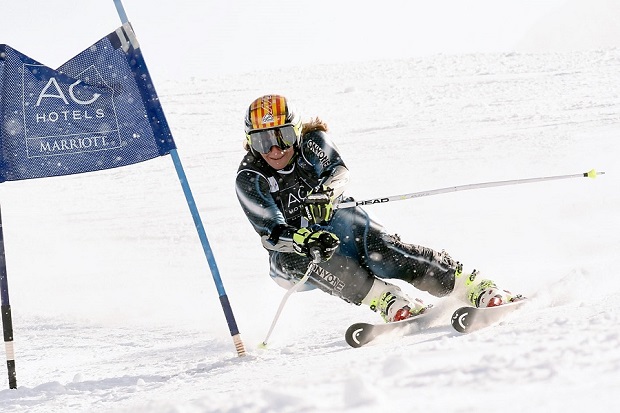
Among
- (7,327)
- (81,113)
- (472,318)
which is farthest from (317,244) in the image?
(7,327)

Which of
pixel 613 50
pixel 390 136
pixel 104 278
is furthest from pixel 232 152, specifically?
pixel 613 50

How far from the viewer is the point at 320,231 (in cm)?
445

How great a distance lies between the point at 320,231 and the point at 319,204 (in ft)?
0.84

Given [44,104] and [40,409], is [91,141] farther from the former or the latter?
[40,409]

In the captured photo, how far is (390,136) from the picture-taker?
15.1 m

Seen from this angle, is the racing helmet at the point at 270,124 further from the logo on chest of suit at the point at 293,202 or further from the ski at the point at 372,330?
the ski at the point at 372,330

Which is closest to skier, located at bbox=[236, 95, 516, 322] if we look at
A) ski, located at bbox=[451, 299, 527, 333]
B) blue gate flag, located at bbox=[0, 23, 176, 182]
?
ski, located at bbox=[451, 299, 527, 333]

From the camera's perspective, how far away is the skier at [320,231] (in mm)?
4590

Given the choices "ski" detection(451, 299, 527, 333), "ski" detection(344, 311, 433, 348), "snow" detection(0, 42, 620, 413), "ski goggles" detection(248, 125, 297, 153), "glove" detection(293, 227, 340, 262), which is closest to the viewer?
"snow" detection(0, 42, 620, 413)

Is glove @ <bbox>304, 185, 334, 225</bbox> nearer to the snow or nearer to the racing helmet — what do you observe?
the racing helmet

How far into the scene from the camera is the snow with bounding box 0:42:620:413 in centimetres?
234

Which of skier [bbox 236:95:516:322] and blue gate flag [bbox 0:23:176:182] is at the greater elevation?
blue gate flag [bbox 0:23:176:182]

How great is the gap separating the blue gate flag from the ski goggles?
700 mm

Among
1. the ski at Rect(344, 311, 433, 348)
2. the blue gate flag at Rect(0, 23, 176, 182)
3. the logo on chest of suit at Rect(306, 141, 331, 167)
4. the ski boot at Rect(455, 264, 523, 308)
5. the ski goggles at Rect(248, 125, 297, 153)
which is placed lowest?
the ski at Rect(344, 311, 433, 348)
